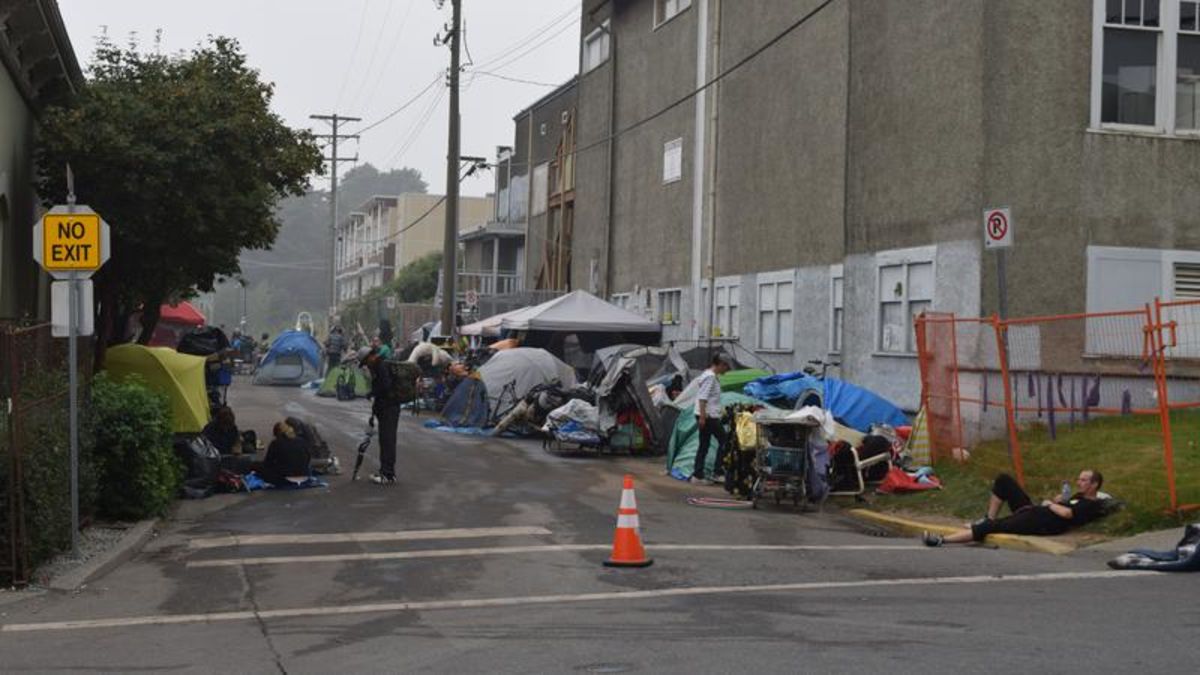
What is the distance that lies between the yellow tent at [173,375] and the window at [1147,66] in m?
13.3

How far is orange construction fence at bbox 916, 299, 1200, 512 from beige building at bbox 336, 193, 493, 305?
58382 millimetres

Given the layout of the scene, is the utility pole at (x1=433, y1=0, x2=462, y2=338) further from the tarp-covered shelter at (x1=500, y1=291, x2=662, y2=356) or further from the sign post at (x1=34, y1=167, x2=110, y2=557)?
the sign post at (x1=34, y1=167, x2=110, y2=557)

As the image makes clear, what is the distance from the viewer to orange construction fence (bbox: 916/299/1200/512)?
14.0 metres

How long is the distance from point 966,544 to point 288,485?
29.9 feet

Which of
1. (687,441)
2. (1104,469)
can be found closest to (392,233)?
(687,441)

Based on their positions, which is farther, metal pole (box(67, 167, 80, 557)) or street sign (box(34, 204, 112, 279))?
street sign (box(34, 204, 112, 279))

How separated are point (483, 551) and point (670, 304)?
814 inches

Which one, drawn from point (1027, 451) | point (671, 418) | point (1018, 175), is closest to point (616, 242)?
point (671, 418)

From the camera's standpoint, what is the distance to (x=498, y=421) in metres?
27.9

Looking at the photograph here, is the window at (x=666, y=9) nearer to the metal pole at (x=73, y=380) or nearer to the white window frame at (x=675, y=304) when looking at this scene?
the white window frame at (x=675, y=304)

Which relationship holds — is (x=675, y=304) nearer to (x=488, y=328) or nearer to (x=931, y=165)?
(x=488, y=328)

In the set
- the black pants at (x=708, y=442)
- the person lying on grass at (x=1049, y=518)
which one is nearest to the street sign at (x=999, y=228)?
the person lying on grass at (x=1049, y=518)

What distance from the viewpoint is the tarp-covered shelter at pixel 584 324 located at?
30.1m

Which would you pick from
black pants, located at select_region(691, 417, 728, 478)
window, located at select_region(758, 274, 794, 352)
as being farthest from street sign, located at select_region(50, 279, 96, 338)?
window, located at select_region(758, 274, 794, 352)
